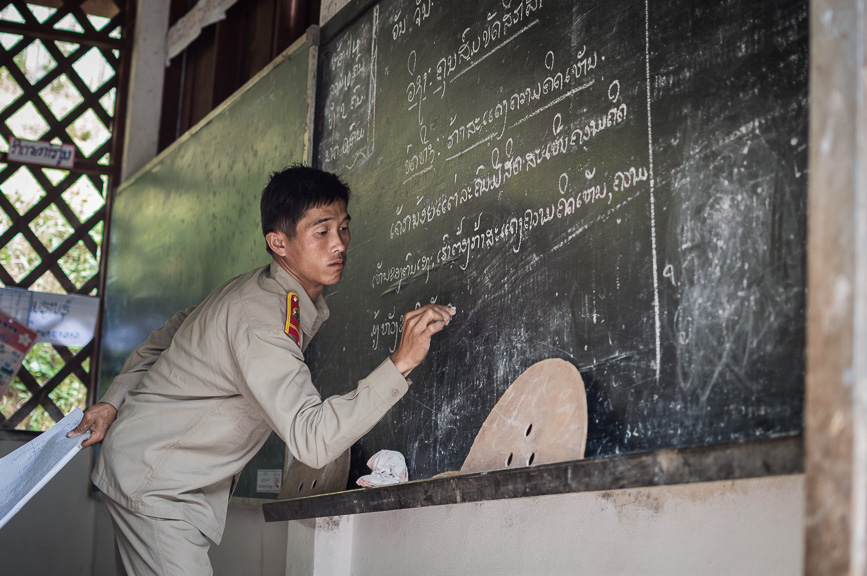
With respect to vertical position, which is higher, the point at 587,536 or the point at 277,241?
the point at 277,241

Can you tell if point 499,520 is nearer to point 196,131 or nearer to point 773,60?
point 773,60

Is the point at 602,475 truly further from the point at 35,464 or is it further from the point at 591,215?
the point at 35,464

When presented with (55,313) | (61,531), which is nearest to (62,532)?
(61,531)

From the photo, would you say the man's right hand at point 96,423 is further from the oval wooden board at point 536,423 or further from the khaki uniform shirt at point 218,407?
the oval wooden board at point 536,423

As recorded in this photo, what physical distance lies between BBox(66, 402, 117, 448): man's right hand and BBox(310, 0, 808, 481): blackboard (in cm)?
52

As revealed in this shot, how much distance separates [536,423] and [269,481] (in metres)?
1.27

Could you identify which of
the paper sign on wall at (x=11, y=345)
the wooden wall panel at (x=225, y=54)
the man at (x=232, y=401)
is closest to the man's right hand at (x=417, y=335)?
the man at (x=232, y=401)

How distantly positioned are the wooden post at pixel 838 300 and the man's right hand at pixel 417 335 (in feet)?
2.91

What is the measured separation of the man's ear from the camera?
1919 mm

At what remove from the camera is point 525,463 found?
4.82ft

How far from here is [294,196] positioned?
1.92 metres

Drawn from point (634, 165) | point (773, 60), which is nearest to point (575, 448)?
point (634, 165)

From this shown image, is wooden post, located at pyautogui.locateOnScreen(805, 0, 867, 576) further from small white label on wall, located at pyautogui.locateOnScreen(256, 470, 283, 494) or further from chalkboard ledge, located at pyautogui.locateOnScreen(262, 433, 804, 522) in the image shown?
small white label on wall, located at pyautogui.locateOnScreen(256, 470, 283, 494)

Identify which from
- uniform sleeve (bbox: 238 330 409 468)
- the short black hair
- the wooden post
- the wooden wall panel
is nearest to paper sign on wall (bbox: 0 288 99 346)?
the wooden wall panel
